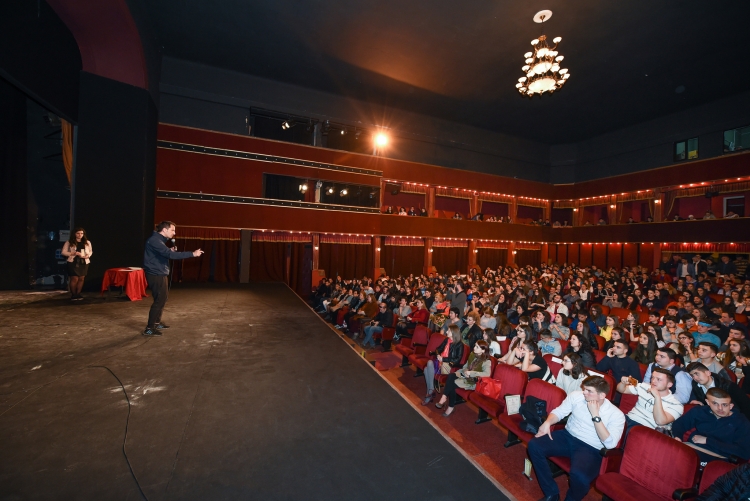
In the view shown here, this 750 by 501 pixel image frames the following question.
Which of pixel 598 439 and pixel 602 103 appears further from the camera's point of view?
pixel 602 103

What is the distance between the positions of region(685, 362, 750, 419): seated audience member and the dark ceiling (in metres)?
8.99

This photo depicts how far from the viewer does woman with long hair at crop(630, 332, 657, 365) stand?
479cm

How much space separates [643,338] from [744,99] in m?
15.1

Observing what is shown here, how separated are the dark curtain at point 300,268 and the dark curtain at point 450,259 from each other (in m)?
5.87

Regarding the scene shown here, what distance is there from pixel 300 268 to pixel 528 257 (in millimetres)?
12105

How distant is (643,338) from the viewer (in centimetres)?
481

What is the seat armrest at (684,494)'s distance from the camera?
2.36 metres

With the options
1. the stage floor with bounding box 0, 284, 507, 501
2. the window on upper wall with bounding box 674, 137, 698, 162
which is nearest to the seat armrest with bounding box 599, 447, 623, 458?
the stage floor with bounding box 0, 284, 507, 501

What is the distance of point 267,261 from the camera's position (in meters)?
13.5

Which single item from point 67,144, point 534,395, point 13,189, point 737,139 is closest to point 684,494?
point 534,395

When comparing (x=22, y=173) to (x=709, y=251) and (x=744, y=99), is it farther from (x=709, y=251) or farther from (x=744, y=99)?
(x=744, y=99)

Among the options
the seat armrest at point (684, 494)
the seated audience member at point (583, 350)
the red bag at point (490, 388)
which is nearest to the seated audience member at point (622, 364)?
the seated audience member at point (583, 350)

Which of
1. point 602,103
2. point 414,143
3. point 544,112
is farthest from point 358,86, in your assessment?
point 602,103

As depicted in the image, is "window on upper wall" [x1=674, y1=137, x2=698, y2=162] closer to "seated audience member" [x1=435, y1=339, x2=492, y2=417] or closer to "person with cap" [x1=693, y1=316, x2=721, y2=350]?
"person with cap" [x1=693, y1=316, x2=721, y2=350]
